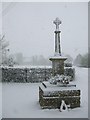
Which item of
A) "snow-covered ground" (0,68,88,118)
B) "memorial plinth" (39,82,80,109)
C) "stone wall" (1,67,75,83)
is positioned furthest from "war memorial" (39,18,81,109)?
"stone wall" (1,67,75,83)

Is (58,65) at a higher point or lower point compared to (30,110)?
higher

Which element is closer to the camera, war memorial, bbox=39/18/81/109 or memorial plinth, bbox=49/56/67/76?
war memorial, bbox=39/18/81/109

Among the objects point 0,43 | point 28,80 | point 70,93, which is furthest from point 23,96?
point 0,43

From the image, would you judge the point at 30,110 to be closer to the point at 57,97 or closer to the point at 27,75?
the point at 57,97

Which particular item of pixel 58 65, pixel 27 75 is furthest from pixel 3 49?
pixel 58 65

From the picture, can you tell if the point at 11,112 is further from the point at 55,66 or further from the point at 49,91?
the point at 55,66

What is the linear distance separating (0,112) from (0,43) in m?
27.4

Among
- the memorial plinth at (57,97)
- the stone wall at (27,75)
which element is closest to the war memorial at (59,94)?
the memorial plinth at (57,97)

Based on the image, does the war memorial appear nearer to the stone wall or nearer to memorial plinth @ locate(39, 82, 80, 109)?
memorial plinth @ locate(39, 82, 80, 109)

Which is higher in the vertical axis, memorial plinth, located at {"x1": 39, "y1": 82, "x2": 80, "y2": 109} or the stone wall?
the stone wall

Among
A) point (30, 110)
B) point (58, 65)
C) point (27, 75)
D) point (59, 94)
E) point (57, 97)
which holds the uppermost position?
point (58, 65)

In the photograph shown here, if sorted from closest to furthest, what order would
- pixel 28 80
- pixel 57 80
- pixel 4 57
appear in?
1. pixel 57 80
2. pixel 28 80
3. pixel 4 57

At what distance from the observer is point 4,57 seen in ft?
118

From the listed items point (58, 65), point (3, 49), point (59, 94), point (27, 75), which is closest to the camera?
point (59, 94)
